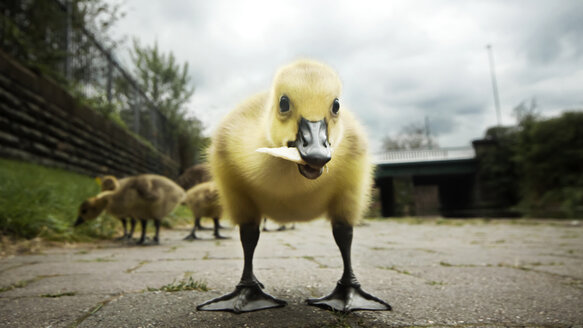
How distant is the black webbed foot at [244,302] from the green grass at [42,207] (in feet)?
13.6

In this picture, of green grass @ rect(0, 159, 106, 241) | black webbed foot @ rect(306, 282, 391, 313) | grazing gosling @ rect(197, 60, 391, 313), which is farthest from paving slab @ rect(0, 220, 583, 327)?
green grass @ rect(0, 159, 106, 241)

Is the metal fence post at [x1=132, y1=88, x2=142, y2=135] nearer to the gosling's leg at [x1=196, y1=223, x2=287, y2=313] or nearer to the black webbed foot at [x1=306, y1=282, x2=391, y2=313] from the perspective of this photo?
the gosling's leg at [x1=196, y1=223, x2=287, y2=313]

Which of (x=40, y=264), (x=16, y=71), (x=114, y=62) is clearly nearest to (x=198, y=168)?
(x=114, y=62)

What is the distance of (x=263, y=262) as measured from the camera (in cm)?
327

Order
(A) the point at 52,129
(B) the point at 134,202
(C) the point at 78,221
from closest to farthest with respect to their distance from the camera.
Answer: (B) the point at 134,202
(C) the point at 78,221
(A) the point at 52,129

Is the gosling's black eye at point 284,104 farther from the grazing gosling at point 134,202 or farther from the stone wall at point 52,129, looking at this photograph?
the stone wall at point 52,129

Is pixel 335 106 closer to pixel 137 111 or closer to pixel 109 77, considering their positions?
pixel 109 77

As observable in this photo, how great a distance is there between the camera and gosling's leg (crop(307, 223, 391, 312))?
1.69 metres

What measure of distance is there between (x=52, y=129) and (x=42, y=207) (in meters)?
2.73

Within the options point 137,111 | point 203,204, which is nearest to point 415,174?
point 137,111

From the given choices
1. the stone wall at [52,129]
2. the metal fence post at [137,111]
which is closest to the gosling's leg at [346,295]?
the stone wall at [52,129]

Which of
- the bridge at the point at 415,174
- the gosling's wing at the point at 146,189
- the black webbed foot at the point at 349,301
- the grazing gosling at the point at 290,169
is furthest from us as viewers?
the bridge at the point at 415,174

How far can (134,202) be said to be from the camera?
511cm

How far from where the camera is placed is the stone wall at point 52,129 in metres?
5.89
